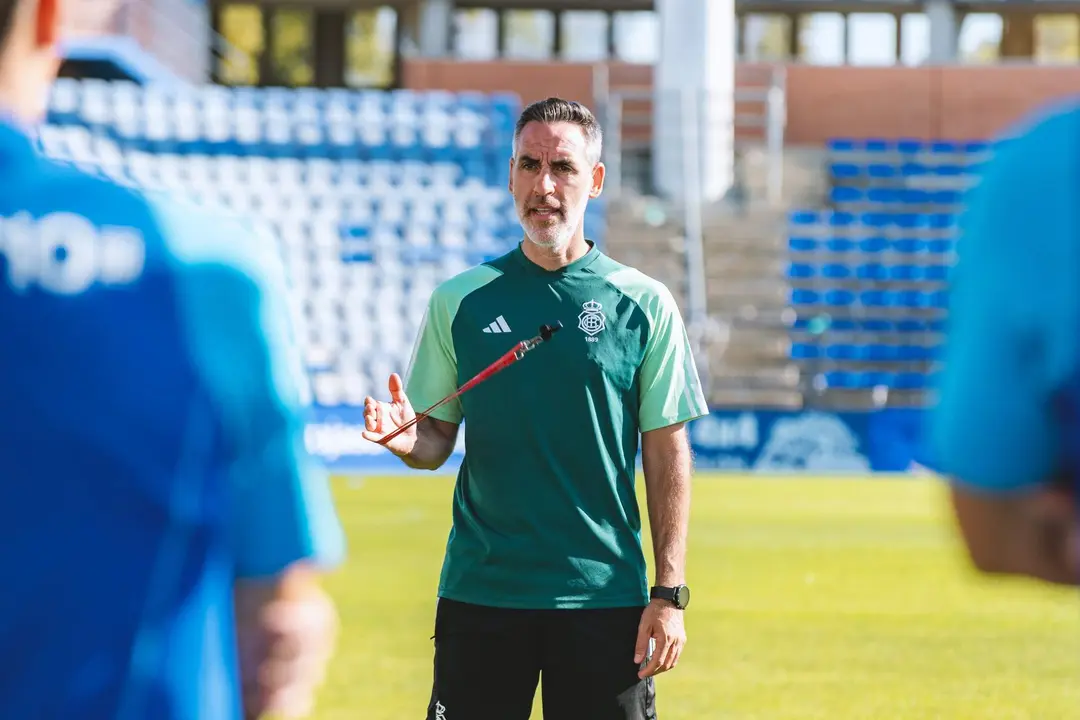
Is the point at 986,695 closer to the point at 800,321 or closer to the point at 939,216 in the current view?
the point at 800,321

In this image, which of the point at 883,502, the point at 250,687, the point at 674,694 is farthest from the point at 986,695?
the point at 883,502

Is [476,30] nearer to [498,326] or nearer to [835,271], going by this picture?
[835,271]

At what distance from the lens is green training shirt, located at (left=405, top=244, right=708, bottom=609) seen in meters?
3.87

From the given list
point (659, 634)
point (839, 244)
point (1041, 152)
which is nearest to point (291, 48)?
point (839, 244)

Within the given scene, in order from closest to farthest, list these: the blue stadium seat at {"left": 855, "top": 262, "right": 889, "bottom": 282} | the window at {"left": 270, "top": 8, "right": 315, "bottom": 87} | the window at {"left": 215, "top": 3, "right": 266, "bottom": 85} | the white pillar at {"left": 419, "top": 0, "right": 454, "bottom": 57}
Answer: the blue stadium seat at {"left": 855, "top": 262, "right": 889, "bottom": 282} < the white pillar at {"left": 419, "top": 0, "right": 454, "bottom": 57} < the window at {"left": 215, "top": 3, "right": 266, "bottom": 85} < the window at {"left": 270, "top": 8, "right": 315, "bottom": 87}

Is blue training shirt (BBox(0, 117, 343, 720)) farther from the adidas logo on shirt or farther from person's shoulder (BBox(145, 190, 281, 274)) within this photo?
the adidas logo on shirt

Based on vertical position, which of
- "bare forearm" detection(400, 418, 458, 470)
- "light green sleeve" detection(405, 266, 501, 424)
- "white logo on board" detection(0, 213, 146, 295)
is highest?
"white logo on board" detection(0, 213, 146, 295)

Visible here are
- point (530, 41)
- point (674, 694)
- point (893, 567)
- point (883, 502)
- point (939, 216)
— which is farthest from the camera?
point (530, 41)

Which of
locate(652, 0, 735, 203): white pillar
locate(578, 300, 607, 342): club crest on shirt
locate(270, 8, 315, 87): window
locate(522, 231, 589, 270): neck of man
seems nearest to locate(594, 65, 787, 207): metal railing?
locate(652, 0, 735, 203): white pillar

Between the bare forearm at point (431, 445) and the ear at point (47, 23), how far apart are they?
206 centimetres

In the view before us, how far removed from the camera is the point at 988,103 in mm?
32719

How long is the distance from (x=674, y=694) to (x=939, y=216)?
73.0ft

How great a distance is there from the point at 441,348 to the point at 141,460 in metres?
2.14

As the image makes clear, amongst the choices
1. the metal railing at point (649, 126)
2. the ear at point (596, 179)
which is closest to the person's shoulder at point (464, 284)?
the ear at point (596, 179)
